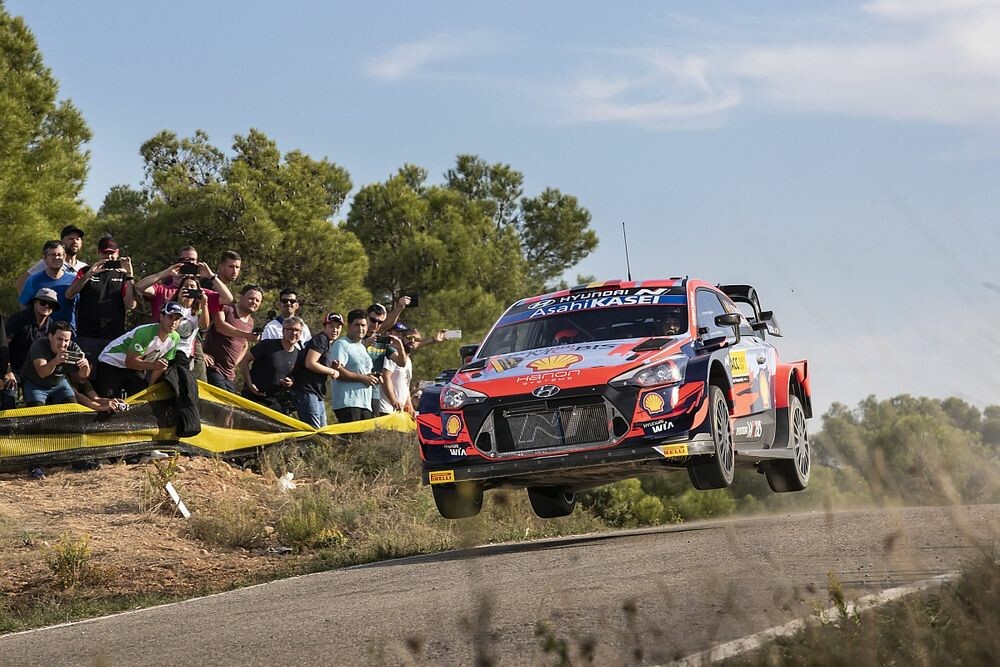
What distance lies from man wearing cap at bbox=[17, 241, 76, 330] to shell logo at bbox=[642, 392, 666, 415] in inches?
294

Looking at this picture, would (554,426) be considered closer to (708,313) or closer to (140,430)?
(708,313)

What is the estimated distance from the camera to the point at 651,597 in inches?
301

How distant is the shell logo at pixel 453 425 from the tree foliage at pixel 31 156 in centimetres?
1791

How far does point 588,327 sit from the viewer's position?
11945 millimetres

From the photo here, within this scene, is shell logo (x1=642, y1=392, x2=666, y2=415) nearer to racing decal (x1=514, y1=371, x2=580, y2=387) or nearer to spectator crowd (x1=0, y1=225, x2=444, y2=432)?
racing decal (x1=514, y1=371, x2=580, y2=387)

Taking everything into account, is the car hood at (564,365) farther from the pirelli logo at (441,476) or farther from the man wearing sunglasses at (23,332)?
the man wearing sunglasses at (23,332)

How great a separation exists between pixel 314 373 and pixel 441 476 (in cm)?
594

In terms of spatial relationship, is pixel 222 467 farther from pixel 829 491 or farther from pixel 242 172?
pixel 242 172

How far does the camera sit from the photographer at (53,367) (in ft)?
46.4

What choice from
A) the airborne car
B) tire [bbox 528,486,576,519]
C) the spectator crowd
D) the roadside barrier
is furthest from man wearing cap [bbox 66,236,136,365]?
tire [bbox 528,486,576,519]

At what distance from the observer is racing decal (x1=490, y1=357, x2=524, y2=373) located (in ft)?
36.3

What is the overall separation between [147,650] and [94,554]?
509 centimetres

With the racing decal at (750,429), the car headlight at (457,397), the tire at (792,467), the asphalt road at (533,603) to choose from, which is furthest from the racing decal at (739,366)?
the car headlight at (457,397)

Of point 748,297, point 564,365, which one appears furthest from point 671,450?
point 748,297
